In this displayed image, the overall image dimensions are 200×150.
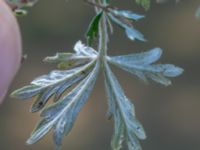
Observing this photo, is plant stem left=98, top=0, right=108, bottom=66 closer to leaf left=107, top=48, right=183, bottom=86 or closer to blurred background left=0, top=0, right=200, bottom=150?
leaf left=107, top=48, right=183, bottom=86

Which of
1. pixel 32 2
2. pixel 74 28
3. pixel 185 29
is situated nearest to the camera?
pixel 32 2

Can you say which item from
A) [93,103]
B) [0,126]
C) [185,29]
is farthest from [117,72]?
[0,126]

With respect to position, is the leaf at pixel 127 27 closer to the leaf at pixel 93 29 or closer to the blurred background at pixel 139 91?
the leaf at pixel 93 29

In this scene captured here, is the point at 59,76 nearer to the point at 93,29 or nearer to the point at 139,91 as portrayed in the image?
the point at 93,29

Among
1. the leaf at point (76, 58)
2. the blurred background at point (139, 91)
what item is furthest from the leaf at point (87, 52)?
the blurred background at point (139, 91)

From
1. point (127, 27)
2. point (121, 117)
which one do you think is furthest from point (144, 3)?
point (121, 117)

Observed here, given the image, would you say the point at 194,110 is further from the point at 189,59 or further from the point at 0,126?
the point at 0,126

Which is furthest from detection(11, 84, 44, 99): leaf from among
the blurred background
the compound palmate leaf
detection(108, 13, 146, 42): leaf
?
the blurred background
